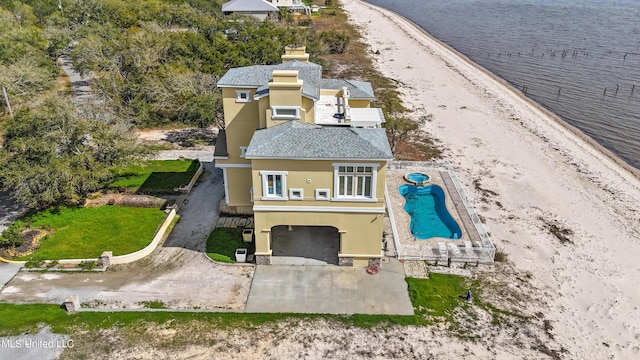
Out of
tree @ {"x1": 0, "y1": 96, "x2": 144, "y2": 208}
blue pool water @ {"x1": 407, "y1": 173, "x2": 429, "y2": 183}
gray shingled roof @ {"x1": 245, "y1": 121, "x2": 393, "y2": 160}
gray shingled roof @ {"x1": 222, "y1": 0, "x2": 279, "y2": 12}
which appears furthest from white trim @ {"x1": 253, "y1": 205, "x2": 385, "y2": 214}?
gray shingled roof @ {"x1": 222, "y1": 0, "x2": 279, "y2": 12}

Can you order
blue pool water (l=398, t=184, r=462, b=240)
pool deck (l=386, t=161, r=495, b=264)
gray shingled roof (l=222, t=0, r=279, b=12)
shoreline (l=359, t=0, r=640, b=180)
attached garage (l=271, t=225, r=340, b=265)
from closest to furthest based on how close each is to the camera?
attached garage (l=271, t=225, r=340, b=265), pool deck (l=386, t=161, r=495, b=264), blue pool water (l=398, t=184, r=462, b=240), shoreline (l=359, t=0, r=640, b=180), gray shingled roof (l=222, t=0, r=279, b=12)

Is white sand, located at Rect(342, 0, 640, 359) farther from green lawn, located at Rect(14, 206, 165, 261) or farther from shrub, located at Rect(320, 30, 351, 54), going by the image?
green lawn, located at Rect(14, 206, 165, 261)

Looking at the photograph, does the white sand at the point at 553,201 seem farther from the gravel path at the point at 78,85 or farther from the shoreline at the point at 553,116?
the gravel path at the point at 78,85

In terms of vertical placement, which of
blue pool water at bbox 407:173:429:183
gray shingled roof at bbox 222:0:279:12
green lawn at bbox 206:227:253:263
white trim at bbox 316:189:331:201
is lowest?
green lawn at bbox 206:227:253:263

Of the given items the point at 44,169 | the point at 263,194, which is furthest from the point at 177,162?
the point at 263,194

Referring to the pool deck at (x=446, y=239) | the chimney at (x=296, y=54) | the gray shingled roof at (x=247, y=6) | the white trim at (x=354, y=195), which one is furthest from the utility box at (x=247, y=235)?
the gray shingled roof at (x=247, y=6)

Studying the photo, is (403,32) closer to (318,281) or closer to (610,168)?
(610,168)

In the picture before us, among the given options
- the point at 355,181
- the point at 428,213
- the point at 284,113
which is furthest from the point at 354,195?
the point at 428,213
